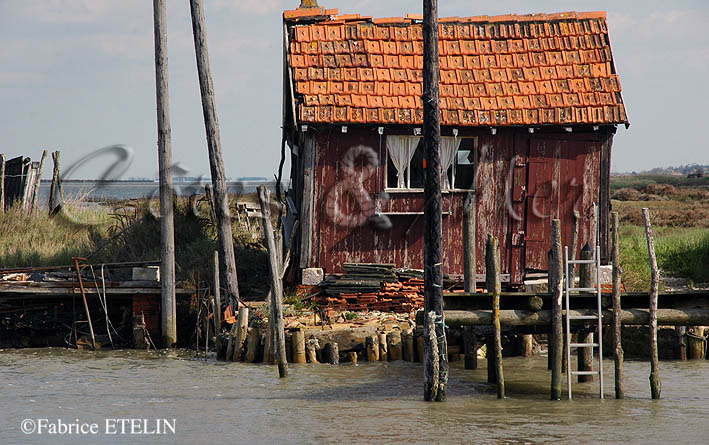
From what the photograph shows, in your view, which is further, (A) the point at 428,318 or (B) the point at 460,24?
(B) the point at 460,24

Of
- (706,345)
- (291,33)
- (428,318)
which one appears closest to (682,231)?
(706,345)

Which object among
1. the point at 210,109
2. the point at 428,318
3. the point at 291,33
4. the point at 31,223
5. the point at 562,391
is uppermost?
the point at 291,33

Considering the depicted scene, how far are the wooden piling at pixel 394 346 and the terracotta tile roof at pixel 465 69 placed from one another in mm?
4886

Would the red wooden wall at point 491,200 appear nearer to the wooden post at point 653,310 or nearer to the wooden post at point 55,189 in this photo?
the wooden post at point 653,310

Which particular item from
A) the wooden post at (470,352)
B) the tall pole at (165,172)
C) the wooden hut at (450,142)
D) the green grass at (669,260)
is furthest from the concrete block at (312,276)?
the green grass at (669,260)

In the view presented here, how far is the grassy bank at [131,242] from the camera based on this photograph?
69.7ft

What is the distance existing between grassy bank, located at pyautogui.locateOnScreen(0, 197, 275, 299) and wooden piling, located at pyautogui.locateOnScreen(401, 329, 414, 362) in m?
4.74

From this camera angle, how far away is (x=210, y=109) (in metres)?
18.6

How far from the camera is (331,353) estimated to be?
55.1 ft

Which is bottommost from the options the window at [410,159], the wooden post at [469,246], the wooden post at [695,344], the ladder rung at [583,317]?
the wooden post at [695,344]

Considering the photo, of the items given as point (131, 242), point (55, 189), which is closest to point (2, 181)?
point (55, 189)

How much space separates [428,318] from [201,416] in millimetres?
3833

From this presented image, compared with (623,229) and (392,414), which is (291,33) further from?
(623,229)

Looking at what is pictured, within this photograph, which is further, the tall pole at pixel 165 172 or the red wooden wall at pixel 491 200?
the red wooden wall at pixel 491 200
